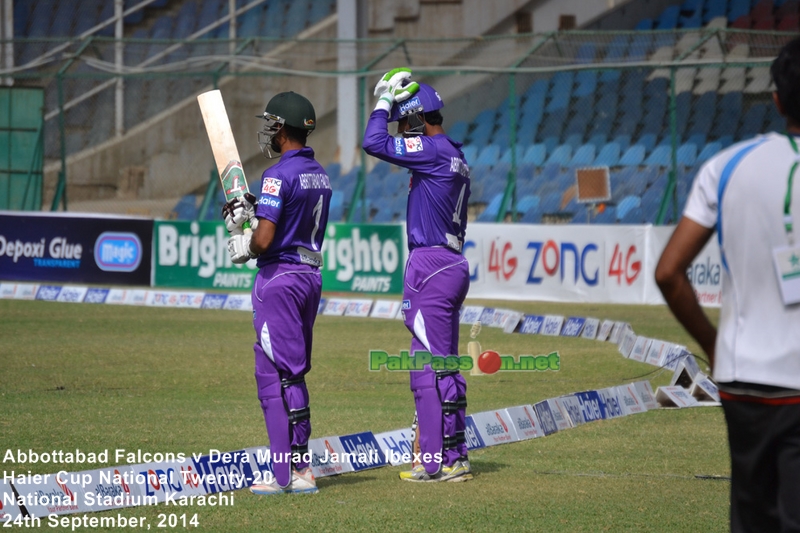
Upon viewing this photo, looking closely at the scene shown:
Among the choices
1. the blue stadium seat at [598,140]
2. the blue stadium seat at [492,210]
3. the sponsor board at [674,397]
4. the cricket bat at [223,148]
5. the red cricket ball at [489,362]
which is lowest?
the sponsor board at [674,397]

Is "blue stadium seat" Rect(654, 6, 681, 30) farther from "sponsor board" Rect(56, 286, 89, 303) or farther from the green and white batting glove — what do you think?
the green and white batting glove

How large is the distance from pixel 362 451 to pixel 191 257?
1413 centimetres

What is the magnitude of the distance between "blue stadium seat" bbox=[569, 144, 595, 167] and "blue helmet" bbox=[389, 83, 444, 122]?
1592 cm

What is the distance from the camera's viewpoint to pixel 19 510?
5711 millimetres

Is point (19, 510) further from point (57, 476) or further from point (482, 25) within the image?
point (482, 25)

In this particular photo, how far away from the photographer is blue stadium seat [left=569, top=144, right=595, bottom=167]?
22859 millimetres

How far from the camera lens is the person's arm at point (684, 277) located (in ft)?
11.9

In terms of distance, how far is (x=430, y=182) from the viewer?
Result: 7.15 m

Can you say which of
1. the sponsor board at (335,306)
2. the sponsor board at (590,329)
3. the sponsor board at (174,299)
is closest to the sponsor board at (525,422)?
the sponsor board at (590,329)

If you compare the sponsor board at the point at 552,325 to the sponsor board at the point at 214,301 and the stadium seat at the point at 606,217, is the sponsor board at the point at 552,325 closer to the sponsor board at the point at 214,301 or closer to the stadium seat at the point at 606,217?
the stadium seat at the point at 606,217

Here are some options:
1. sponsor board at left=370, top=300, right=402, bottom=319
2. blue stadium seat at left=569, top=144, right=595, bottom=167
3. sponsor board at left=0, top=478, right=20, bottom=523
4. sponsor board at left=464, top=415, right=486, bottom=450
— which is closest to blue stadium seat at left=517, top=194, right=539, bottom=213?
blue stadium seat at left=569, top=144, right=595, bottom=167

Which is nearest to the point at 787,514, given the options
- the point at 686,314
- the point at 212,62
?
the point at 686,314

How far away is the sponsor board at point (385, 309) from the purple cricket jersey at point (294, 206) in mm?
11418

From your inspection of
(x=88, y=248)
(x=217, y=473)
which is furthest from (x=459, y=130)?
(x=217, y=473)
